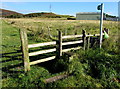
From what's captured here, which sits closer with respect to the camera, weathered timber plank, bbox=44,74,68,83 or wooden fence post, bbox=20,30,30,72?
weathered timber plank, bbox=44,74,68,83

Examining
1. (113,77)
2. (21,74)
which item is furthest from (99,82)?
(21,74)

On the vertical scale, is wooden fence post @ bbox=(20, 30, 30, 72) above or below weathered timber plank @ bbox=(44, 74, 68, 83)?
above

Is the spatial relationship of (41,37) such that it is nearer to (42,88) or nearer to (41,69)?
(41,69)

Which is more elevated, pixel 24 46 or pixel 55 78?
pixel 24 46

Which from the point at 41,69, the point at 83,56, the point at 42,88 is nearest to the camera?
the point at 42,88

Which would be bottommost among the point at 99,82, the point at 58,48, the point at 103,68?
the point at 99,82

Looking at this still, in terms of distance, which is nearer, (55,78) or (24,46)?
(55,78)

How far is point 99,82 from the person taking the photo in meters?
4.50

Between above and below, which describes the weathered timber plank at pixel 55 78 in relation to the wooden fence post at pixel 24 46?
below

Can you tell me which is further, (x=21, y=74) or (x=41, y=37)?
(x=41, y=37)

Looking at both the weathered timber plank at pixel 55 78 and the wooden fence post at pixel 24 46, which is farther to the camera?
the wooden fence post at pixel 24 46

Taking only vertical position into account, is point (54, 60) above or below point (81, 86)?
above

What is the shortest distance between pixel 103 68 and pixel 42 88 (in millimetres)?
2439

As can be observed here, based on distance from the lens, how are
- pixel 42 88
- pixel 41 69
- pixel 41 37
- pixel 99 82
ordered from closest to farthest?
pixel 42 88, pixel 99 82, pixel 41 69, pixel 41 37
